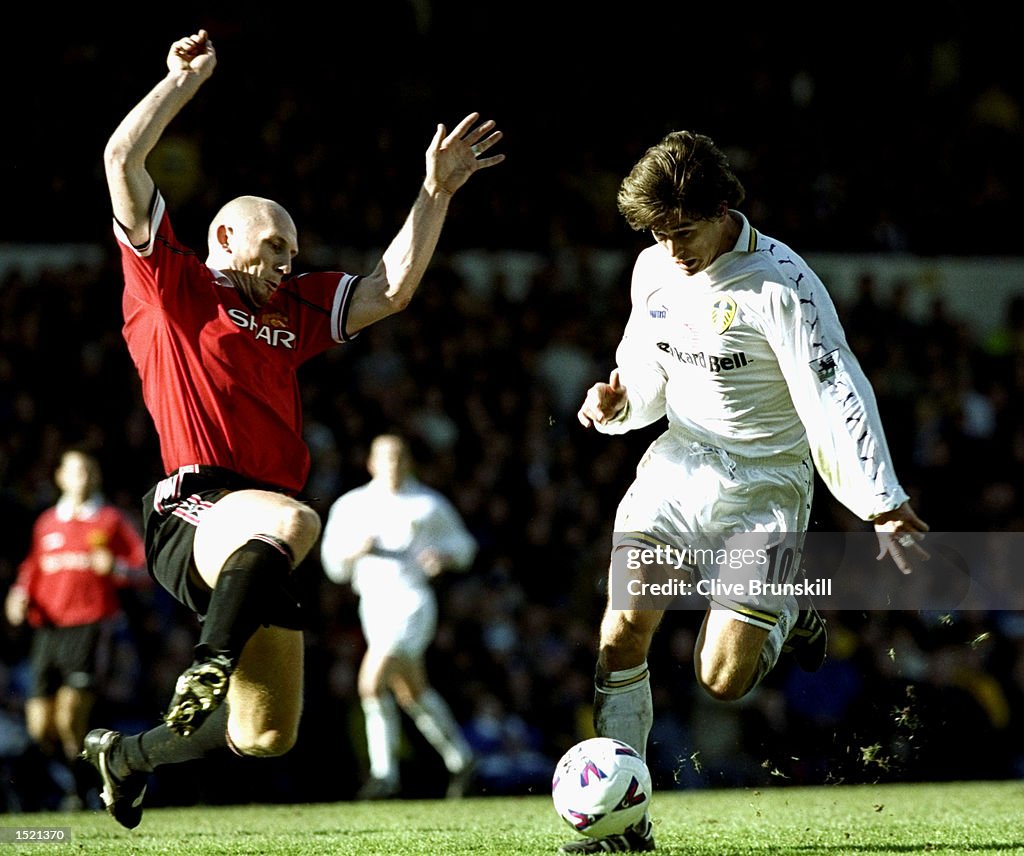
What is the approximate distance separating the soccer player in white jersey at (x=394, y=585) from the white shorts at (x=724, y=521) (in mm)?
5034

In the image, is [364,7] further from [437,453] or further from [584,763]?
[584,763]

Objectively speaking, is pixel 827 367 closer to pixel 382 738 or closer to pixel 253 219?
pixel 253 219

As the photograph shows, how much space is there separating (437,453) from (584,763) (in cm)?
835

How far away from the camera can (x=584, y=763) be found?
5820mm

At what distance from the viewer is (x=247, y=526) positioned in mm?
5371

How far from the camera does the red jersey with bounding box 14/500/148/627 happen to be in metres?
11.4

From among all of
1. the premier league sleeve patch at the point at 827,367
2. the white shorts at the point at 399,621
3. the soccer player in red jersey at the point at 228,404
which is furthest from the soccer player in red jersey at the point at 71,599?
the premier league sleeve patch at the point at 827,367

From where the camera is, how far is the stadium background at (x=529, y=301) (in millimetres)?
12344

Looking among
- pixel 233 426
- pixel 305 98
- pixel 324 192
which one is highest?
pixel 305 98

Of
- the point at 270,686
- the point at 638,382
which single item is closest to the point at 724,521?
the point at 638,382

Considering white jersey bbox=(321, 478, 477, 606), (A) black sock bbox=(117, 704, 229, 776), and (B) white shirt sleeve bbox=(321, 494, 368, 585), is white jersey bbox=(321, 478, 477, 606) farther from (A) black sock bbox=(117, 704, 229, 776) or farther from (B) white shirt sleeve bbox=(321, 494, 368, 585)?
(A) black sock bbox=(117, 704, 229, 776)

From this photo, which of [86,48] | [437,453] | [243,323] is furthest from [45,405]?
[243,323]

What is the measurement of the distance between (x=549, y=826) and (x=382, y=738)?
12.0ft

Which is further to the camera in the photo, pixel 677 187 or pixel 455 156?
pixel 455 156
